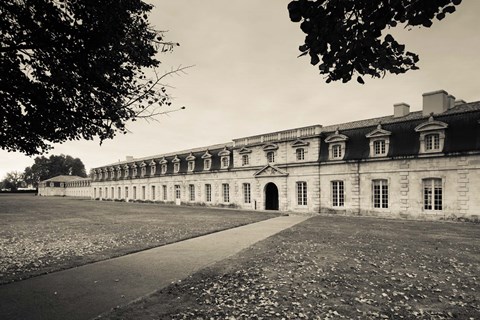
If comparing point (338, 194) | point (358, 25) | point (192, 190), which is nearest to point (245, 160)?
point (192, 190)

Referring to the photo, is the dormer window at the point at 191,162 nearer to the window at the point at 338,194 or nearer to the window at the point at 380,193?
the window at the point at 338,194

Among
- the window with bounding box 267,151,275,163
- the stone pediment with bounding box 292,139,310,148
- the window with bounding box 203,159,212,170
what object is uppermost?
the stone pediment with bounding box 292,139,310,148

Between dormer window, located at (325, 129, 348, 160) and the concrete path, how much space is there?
1787 centimetres

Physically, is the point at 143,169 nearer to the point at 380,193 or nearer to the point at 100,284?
the point at 380,193

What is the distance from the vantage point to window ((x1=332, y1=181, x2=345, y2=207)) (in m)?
25.2

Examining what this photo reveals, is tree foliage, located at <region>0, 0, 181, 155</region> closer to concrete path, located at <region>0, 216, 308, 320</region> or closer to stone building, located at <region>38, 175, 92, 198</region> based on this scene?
concrete path, located at <region>0, 216, 308, 320</region>

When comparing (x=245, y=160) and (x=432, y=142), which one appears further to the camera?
(x=245, y=160)

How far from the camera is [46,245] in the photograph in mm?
11266

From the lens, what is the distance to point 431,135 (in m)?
20.6

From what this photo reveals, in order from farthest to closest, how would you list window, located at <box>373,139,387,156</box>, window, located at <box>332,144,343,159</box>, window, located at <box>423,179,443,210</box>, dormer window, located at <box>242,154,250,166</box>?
dormer window, located at <box>242,154,250,166</box> → window, located at <box>332,144,343,159</box> → window, located at <box>373,139,387,156</box> → window, located at <box>423,179,443,210</box>

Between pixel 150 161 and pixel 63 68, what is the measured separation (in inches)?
1762

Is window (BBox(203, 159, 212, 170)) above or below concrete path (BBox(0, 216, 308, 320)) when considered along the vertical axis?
above

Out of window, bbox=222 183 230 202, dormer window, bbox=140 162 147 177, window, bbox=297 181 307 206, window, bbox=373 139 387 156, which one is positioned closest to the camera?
window, bbox=373 139 387 156

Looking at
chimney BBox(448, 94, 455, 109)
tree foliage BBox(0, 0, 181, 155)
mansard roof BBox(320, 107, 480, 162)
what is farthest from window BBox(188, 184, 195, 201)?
tree foliage BBox(0, 0, 181, 155)
